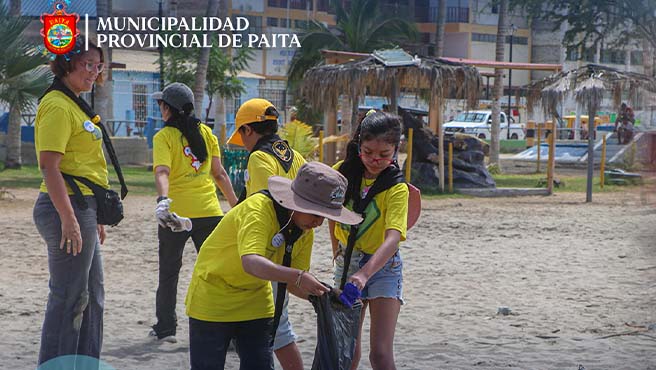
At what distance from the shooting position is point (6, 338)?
19.0 feet

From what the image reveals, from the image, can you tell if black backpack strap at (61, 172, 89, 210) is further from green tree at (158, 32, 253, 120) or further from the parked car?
the parked car

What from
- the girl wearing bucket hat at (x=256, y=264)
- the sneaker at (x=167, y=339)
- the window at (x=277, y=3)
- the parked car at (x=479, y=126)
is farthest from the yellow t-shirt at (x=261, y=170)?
the window at (x=277, y=3)

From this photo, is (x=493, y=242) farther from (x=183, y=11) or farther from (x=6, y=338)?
(x=183, y=11)

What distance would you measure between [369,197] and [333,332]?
942mm

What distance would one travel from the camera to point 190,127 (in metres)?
5.66

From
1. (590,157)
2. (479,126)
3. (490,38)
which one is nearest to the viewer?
(590,157)

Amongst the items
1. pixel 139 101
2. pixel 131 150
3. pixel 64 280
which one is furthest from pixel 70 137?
pixel 139 101

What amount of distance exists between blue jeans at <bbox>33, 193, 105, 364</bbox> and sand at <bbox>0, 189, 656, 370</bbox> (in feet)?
2.86

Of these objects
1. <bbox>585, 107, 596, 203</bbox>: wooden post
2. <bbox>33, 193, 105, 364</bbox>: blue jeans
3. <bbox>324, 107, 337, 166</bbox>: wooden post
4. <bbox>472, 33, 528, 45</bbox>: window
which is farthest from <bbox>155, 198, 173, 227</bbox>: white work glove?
<bbox>472, 33, 528, 45</bbox>: window

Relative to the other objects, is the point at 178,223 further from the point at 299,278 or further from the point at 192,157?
the point at 299,278

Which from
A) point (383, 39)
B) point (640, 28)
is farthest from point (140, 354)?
point (383, 39)

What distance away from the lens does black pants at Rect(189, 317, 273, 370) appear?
347 centimetres

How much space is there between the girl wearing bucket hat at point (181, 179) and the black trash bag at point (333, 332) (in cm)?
232

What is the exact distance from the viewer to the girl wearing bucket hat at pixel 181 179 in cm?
560
